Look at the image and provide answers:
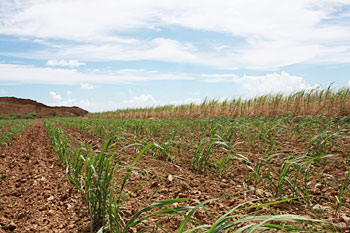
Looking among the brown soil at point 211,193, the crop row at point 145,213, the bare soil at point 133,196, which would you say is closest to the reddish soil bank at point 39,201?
the bare soil at point 133,196

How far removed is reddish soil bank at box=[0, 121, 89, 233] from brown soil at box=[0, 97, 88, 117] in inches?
1749

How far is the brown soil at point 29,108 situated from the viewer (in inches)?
1716

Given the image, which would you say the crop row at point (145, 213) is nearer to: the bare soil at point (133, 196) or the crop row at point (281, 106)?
the bare soil at point (133, 196)

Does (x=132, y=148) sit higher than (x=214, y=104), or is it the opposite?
(x=214, y=104)

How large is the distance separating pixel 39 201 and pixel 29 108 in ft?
172

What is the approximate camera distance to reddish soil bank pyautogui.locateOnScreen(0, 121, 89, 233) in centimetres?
183

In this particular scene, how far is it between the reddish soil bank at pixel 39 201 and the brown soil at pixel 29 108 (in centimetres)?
4443

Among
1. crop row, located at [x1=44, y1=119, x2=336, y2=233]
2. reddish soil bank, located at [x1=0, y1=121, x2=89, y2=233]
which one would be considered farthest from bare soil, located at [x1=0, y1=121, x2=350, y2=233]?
crop row, located at [x1=44, y1=119, x2=336, y2=233]

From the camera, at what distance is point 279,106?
8.95 m

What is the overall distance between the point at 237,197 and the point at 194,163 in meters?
0.93

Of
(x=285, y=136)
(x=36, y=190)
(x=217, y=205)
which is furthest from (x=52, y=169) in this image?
(x=285, y=136)

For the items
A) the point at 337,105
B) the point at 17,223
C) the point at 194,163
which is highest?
the point at 337,105

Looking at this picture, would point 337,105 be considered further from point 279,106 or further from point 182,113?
point 182,113

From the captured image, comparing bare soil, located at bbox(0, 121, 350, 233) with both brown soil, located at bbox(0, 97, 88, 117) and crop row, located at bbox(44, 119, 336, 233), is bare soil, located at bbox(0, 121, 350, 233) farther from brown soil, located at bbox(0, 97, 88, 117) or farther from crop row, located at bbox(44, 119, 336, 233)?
brown soil, located at bbox(0, 97, 88, 117)
